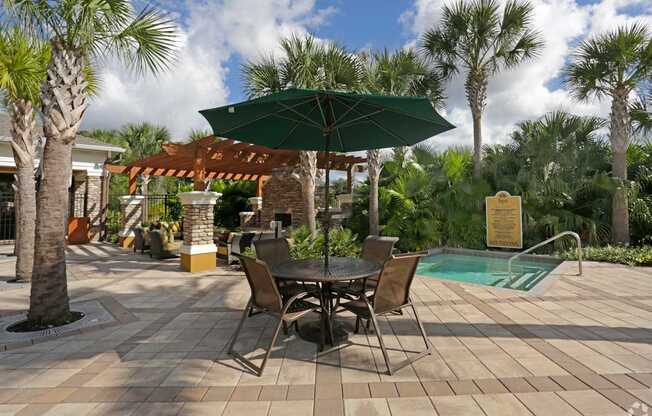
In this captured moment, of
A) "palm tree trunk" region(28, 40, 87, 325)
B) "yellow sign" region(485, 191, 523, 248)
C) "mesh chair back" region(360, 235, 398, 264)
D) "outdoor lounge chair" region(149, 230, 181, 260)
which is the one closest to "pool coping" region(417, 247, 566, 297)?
"yellow sign" region(485, 191, 523, 248)

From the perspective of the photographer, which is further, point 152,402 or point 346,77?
point 346,77

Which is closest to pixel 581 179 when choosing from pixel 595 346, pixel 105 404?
pixel 595 346

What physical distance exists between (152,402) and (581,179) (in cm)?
1213

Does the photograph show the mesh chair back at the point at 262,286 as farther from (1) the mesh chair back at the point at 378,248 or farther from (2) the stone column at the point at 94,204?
(2) the stone column at the point at 94,204

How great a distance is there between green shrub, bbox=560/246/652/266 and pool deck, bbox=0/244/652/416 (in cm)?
329

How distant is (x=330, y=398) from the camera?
2.51 meters

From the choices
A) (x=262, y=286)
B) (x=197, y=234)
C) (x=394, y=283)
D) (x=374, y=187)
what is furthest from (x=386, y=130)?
(x=374, y=187)

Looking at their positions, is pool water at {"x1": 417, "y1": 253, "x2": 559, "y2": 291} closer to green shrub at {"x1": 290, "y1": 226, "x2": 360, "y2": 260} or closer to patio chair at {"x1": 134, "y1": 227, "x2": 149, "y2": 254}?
green shrub at {"x1": 290, "y1": 226, "x2": 360, "y2": 260}

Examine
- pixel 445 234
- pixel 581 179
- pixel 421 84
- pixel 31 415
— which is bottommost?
pixel 31 415

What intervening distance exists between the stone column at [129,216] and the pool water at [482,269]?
10.6 m

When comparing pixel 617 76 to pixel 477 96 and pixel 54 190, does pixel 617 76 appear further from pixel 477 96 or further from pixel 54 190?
pixel 54 190

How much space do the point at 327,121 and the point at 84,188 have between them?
48.3 feet

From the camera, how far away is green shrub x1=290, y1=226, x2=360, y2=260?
751 centimetres

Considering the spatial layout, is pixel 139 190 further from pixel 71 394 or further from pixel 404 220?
pixel 71 394
